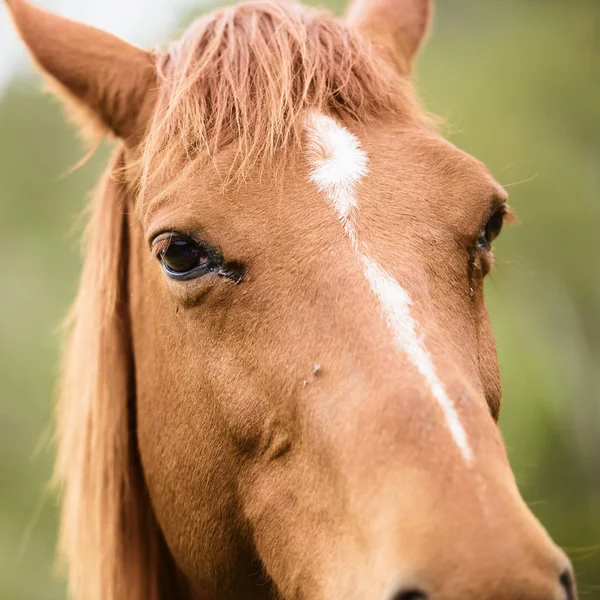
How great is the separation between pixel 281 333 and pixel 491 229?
793 mm

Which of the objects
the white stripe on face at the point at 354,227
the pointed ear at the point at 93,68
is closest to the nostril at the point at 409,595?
the white stripe on face at the point at 354,227

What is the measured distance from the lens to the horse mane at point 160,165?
2.06 metres

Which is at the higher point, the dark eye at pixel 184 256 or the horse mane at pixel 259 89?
the horse mane at pixel 259 89

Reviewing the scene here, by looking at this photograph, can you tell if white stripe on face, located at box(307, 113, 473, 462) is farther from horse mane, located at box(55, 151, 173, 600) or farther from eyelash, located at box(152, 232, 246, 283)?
horse mane, located at box(55, 151, 173, 600)

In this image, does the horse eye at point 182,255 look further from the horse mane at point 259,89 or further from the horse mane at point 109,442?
the horse mane at point 109,442

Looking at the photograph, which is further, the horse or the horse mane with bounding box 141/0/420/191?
the horse mane with bounding box 141/0/420/191

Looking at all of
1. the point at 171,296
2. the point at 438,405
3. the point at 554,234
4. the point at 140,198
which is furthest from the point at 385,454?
the point at 554,234

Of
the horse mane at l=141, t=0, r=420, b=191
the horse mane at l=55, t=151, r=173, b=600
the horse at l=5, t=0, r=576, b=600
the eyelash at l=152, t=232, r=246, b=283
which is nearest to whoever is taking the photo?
the horse at l=5, t=0, r=576, b=600

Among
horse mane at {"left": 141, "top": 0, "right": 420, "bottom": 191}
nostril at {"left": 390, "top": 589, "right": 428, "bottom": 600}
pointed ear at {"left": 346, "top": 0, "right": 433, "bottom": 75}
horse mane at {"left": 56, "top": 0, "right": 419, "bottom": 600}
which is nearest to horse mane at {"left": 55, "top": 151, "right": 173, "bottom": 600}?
horse mane at {"left": 56, "top": 0, "right": 419, "bottom": 600}

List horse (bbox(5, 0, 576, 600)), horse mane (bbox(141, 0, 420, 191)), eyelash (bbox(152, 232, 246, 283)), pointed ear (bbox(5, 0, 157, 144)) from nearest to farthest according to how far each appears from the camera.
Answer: horse (bbox(5, 0, 576, 600)) < eyelash (bbox(152, 232, 246, 283)) < horse mane (bbox(141, 0, 420, 191)) < pointed ear (bbox(5, 0, 157, 144))

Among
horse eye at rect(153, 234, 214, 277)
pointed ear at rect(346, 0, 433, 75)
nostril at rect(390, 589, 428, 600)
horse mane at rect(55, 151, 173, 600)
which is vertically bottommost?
horse mane at rect(55, 151, 173, 600)

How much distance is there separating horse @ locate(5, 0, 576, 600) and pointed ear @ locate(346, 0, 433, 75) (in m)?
0.03

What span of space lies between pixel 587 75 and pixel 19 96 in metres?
7.63

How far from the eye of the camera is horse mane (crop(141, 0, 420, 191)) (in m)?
2.00
